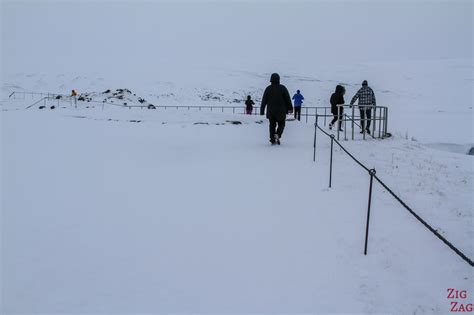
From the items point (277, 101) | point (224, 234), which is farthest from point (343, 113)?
point (224, 234)

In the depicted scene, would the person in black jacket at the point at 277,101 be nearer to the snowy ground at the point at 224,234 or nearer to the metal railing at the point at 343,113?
the snowy ground at the point at 224,234

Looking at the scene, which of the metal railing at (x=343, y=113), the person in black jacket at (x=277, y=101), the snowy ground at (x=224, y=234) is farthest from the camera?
the metal railing at (x=343, y=113)

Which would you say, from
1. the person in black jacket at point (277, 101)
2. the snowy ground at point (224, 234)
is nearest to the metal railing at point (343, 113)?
the person in black jacket at point (277, 101)

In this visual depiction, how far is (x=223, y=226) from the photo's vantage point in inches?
225

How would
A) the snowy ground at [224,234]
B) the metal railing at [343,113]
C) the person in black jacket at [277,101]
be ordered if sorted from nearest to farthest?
the snowy ground at [224,234] → the person in black jacket at [277,101] → the metal railing at [343,113]

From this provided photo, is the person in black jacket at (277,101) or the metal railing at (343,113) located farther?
the metal railing at (343,113)

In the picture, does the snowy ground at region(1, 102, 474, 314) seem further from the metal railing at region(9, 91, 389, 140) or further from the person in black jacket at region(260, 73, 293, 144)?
the metal railing at region(9, 91, 389, 140)

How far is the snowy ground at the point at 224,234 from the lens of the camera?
4.07 m

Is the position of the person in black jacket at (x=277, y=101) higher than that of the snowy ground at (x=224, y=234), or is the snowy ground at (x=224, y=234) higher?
the person in black jacket at (x=277, y=101)

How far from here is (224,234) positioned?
5.44 m

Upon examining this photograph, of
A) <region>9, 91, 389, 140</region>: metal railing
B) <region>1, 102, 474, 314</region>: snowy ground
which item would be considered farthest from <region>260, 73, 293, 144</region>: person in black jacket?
<region>9, 91, 389, 140</region>: metal railing

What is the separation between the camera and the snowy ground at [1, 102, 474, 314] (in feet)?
13.4

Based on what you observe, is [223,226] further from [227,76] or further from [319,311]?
[227,76]

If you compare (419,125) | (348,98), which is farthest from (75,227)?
(348,98)
